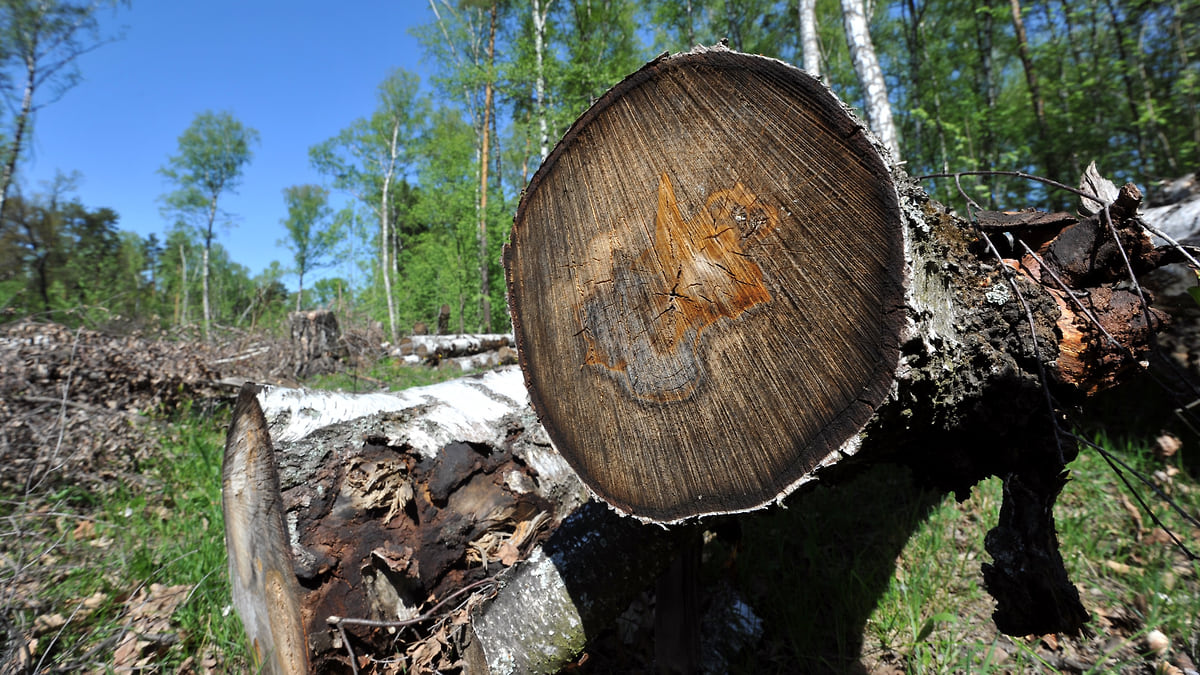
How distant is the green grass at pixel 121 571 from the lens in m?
1.80

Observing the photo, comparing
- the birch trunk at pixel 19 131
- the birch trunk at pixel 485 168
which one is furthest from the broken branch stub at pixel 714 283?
the birch trunk at pixel 19 131

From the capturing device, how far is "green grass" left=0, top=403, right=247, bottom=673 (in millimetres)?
1798

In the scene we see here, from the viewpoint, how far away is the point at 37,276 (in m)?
18.0

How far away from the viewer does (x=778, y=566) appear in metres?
2.11

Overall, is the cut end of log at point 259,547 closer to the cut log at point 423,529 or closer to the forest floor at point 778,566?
the cut log at point 423,529

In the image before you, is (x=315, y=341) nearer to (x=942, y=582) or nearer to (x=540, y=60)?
(x=942, y=582)

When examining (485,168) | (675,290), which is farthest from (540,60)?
(675,290)

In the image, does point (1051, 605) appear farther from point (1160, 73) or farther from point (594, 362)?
point (1160, 73)

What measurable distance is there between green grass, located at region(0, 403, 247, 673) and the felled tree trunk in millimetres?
665

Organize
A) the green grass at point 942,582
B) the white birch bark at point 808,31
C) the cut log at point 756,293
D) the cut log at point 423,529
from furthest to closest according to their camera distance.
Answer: the white birch bark at point 808,31, the green grass at point 942,582, the cut log at point 423,529, the cut log at point 756,293

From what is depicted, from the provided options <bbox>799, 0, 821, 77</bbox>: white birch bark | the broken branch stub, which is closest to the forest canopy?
<bbox>799, 0, 821, 77</bbox>: white birch bark

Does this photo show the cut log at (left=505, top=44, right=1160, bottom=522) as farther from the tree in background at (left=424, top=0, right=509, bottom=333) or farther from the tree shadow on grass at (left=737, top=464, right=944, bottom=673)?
the tree in background at (left=424, top=0, right=509, bottom=333)

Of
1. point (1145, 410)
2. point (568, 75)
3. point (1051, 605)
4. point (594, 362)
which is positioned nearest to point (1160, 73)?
point (1145, 410)

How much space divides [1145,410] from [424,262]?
1943 centimetres
